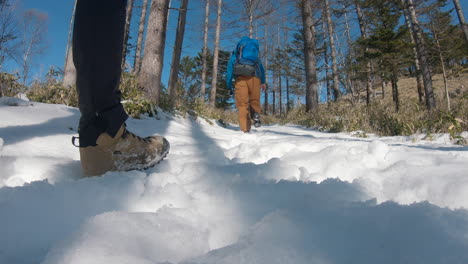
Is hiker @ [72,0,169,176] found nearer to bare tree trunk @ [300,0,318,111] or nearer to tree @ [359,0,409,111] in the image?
bare tree trunk @ [300,0,318,111]

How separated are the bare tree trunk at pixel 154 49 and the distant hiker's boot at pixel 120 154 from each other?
2.99 meters

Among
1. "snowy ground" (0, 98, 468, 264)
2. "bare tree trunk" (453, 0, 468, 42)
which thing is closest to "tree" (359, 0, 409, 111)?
"bare tree trunk" (453, 0, 468, 42)

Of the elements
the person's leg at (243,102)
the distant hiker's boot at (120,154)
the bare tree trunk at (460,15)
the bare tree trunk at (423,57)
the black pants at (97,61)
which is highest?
the bare tree trunk at (460,15)

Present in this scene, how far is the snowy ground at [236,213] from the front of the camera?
1.42 feet

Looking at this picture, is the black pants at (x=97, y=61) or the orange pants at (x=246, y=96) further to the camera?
the orange pants at (x=246, y=96)

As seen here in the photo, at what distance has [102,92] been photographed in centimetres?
88

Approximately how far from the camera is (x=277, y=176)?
0.97 m

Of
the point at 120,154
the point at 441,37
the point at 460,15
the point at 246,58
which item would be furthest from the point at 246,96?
the point at 460,15

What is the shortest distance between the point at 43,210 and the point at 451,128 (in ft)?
9.99

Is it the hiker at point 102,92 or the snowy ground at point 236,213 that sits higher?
the hiker at point 102,92

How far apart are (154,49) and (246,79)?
1694mm

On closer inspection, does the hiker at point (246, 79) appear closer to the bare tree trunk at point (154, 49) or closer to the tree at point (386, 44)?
the bare tree trunk at point (154, 49)

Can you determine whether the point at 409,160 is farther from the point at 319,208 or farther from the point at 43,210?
the point at 43,210

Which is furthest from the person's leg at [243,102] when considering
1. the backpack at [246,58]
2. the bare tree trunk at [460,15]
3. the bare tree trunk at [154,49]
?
the bare tree trunk at [460,15]
